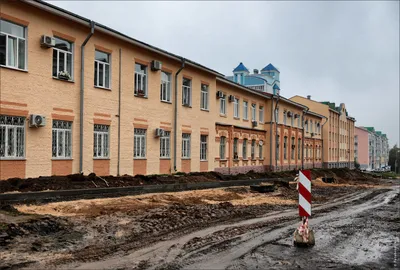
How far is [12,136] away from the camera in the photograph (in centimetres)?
1574

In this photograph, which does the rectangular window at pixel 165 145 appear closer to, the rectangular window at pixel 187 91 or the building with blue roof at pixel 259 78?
the rectangular window at pixel 187 91

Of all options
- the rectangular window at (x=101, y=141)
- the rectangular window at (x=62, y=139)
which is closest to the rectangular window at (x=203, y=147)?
the rectangular window at (x=101, y=141)

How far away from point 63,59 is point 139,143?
6.45 m

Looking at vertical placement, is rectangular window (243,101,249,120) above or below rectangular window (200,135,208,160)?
above

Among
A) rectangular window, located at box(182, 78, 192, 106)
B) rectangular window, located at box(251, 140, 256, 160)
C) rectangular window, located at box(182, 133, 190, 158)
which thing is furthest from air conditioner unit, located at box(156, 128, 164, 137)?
rectangular window, located at box(251, 140, 256, 160)

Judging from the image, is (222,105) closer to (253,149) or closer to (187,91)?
(187,91)

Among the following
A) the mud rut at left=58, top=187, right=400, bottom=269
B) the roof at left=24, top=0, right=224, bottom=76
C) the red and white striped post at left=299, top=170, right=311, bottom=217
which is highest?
the roof at left=24, top=0, right=224, bottom=76

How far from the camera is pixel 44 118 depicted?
54.6 ft

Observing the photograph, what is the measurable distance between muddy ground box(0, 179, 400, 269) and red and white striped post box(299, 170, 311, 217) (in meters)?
0.72

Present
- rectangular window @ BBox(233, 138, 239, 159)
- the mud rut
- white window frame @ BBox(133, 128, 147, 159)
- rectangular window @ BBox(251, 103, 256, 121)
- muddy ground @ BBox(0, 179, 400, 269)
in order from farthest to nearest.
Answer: rectangular window @ BBox(251, 103, 256, 121) → rectangular window @ BBox(233, 138, 239, 159) → white window frame @ BBox(133, 128, 147, 159) → muddy ground @ BBox(0, 179, 400, 269) → the mud rut

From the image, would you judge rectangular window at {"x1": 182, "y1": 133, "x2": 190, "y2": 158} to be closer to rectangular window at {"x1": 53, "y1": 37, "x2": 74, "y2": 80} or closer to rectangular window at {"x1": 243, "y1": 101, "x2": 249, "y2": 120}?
rectangular window at {"x1": 53, "y1": 37, "x2": 74, "y2": 80}

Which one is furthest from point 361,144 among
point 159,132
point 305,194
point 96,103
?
point 305,194

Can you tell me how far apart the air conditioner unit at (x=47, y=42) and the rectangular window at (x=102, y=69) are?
314 cm

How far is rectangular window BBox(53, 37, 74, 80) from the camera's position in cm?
1778
